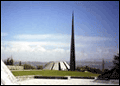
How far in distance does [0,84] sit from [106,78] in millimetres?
9544

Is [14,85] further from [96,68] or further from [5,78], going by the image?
[96,68]

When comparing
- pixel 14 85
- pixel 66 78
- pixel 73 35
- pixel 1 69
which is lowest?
pixel 66 78

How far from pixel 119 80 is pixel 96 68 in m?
8.72

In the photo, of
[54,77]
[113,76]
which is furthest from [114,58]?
[54,77]

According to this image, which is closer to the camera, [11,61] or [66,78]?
[66,78]

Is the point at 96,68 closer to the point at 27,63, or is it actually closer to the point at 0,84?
the point at 27,63

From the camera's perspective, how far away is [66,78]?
12398 millimetres

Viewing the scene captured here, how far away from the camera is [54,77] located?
12.5 metres

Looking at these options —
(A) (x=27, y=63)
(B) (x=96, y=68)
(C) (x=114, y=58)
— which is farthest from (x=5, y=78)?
(A) (x=27, y=63)

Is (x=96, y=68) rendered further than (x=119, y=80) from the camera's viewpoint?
Yes

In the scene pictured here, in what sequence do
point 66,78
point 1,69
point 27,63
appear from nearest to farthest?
1. point 1,69
2. point 66,78
3. point 27,63

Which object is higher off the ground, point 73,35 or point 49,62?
point 73,35

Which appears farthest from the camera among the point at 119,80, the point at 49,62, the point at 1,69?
the point at 49,62

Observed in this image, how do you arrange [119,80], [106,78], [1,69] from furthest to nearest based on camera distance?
[106,78] → [119,80] → [1,69]
